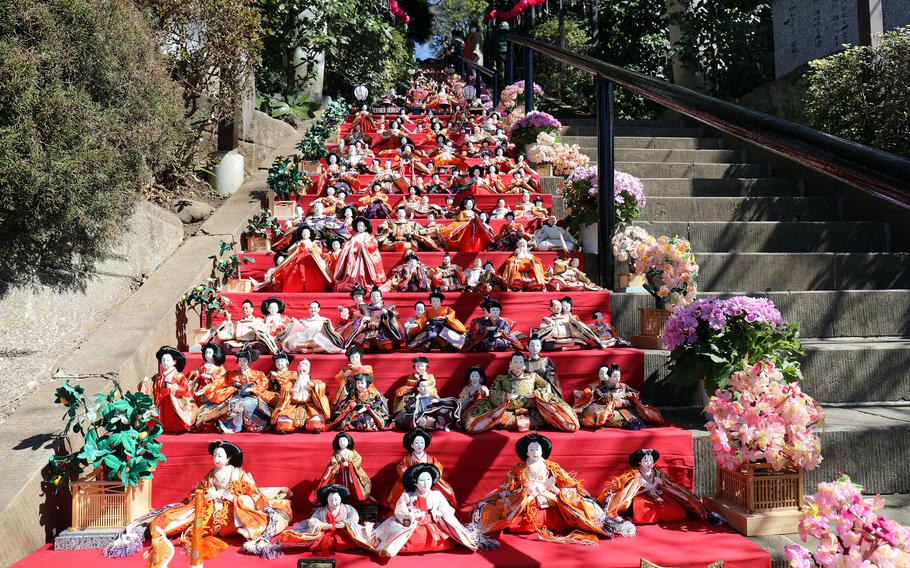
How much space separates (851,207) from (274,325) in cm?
476

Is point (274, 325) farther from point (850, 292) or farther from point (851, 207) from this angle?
point (851, 207)

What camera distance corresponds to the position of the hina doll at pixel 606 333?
Answer: 13.5 ft

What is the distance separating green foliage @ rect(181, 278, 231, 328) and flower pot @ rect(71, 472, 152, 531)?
1.63m

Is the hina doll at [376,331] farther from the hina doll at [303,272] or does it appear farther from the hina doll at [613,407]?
the hina doll at [613,407]

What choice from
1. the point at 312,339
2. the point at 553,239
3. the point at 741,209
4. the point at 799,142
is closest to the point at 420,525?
the point at 312,339

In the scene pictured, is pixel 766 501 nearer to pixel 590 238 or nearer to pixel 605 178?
pixel 605 178

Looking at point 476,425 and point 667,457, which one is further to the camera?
point 476,425

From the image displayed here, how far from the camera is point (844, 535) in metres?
1.89

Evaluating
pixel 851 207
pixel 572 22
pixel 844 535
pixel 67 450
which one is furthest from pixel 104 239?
pixel 572 22

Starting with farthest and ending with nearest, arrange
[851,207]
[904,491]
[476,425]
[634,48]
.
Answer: [634,48]
[851,207]
[476,425]
[904,491]

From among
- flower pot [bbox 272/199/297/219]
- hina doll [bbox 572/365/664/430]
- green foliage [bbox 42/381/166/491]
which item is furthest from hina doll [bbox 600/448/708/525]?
flower pot [bbox 272/199/297/219]

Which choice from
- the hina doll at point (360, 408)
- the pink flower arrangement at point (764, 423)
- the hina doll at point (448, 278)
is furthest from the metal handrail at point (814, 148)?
the hina doll at point (448, 278)

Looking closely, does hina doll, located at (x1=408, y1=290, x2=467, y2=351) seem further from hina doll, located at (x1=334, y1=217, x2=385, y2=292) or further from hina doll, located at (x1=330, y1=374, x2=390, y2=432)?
hina doll, located at (x1=334, y1=217, x2=385, y2=292)

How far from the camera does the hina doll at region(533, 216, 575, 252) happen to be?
18.1 ft
